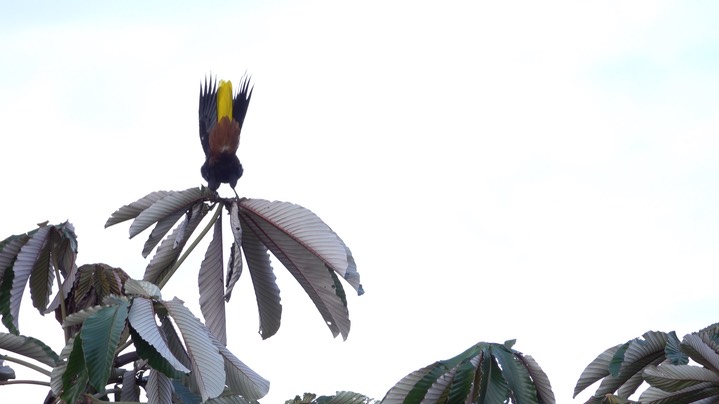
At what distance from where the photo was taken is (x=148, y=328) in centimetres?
280

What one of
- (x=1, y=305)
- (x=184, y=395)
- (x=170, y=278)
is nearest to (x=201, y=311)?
(x=170, y=278)

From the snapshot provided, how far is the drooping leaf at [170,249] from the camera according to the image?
11.5 ft

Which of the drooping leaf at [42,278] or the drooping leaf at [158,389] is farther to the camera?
the drooping leaf at [42,278]

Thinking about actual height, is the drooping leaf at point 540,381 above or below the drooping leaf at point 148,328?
below

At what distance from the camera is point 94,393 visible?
10.6 ft

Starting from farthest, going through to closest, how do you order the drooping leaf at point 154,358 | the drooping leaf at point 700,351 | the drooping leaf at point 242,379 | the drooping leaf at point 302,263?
the drooping leaf at point 302,263 < the drooping leaf at point 242,379 < the drooping leaf at point 700,351 < the drooping leaf at point 154,358

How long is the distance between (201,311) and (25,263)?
623 mm

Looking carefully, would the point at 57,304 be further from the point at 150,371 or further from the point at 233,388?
the point at 233,388

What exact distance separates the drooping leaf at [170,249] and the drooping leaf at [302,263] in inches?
6.6

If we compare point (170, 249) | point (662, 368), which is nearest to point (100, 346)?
point (170, 249)

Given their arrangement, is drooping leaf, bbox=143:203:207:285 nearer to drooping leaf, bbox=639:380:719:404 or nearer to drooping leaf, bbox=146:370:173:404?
drooping leaf, bbox=146:370:173:404

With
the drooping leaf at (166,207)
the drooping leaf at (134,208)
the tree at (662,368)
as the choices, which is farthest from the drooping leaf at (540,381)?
the drooping leaf at (134,208)

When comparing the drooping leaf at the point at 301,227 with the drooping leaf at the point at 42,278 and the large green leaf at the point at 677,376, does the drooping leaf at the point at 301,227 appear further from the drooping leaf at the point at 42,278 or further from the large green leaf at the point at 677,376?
the large green leaf at the point at 677,376

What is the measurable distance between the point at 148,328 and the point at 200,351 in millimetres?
195
